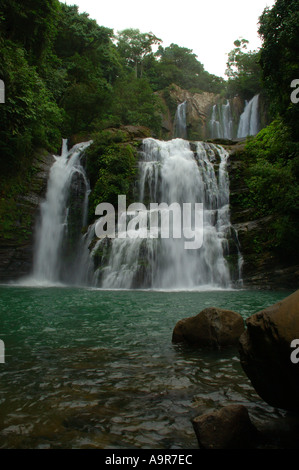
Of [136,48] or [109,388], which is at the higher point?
[136,48]

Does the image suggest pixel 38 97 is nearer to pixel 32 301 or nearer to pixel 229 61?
pixel 32 301

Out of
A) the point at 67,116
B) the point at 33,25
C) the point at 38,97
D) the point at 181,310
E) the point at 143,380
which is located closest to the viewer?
the point at 143,380

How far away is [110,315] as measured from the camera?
748 centimetres

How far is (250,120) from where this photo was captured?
1373 inches

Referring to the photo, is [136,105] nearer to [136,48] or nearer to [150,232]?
[150,232]

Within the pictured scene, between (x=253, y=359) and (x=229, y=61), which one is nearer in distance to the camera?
(x=253, y=359)

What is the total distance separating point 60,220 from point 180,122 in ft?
85.3

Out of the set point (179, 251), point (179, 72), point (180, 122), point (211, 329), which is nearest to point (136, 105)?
point (180, 122)

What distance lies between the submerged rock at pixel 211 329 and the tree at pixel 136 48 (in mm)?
48616

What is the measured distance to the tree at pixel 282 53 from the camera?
11086mm

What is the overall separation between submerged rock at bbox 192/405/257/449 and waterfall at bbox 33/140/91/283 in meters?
16.7

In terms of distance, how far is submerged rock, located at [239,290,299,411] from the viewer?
213 cm

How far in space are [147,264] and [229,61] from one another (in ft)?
149
